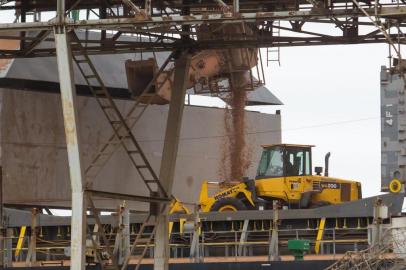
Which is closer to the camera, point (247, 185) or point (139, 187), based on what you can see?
point (247, 185)

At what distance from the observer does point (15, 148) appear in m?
47.6

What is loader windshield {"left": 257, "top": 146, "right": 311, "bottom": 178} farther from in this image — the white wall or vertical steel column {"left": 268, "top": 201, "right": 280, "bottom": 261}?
the white wall

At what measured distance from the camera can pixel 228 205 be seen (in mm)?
40812

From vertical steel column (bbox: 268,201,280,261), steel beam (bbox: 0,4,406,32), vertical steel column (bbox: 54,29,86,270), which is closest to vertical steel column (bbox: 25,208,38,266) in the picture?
vertical steel column (bbox: 268,201,280,261)

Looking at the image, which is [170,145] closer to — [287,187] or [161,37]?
[161,37]

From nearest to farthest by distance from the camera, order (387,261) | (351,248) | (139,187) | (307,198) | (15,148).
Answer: (387,261), (351,248), (307,198), (15,148), (139,187)

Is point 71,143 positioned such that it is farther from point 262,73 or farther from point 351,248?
point 262,73

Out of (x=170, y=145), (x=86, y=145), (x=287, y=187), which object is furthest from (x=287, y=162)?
(x=86, y=145)

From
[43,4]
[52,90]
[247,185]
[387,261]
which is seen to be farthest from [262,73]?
[387,261]

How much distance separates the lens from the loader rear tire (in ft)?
133

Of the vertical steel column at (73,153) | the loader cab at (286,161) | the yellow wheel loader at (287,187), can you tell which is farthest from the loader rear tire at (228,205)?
the vertical steel column at (73,153)

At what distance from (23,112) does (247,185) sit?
11258 mm

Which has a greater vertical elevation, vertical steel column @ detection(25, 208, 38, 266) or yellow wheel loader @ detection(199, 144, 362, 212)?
yellow wheel loader @ detection(199, 144, 362, 212)

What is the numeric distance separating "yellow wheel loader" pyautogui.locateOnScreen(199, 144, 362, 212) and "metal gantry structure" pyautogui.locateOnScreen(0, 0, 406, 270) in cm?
573
